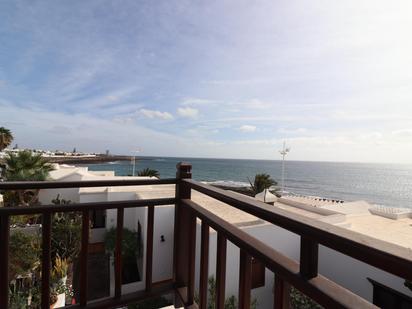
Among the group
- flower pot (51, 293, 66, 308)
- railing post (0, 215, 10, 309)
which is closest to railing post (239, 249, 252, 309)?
railing post (0, 215, 10, 309)

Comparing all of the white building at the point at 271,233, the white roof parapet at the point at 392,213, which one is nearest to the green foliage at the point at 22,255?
the white building at the point at 271,233

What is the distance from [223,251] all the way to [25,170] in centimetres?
1176

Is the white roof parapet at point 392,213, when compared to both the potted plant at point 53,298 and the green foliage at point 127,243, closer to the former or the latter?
the green foliage at point 127,243

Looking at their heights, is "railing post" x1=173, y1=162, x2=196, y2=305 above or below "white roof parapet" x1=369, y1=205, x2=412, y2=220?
above

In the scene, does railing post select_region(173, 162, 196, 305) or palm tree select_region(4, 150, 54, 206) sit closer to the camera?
railing post select_region(173, 162, 196, 305)

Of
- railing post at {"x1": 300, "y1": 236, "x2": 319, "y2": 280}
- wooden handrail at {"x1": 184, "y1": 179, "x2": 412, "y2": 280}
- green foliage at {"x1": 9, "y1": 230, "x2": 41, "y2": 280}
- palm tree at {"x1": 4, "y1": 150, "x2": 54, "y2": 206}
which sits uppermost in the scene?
wooden handrail at {"x1": 184, "y1": 179, "x2": 412, "y2": 280}

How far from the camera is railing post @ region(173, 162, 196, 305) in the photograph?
5.26ft

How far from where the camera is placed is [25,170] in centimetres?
1010

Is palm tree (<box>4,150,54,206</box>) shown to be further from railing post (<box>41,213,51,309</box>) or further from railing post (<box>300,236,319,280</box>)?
railing post (<box>300,236,319,280</box>)

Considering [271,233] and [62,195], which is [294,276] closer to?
[271,233]

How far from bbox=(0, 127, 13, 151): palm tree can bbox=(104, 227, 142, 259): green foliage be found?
971cm

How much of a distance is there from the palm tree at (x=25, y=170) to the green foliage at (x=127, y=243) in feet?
13.0

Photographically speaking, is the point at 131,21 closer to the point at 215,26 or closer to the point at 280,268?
the point at 215,26

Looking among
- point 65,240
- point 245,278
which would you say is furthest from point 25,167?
point 245,278
